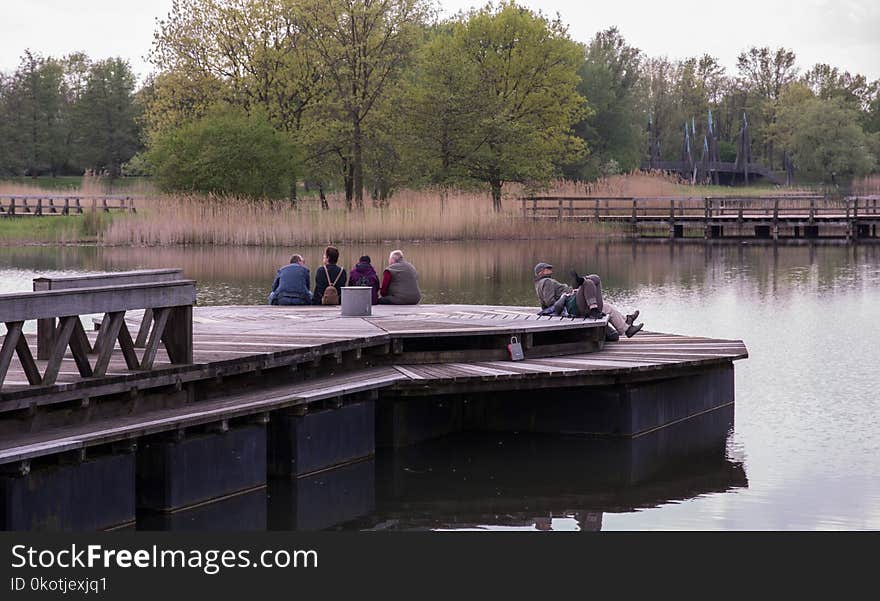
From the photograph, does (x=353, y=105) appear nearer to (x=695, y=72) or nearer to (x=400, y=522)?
(x=400, y=522)

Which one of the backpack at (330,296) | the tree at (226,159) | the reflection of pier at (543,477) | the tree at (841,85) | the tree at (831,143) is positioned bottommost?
the reflection of pier at (543,477)

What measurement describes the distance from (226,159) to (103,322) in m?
40.2

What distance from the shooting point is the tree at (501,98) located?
60156 mm

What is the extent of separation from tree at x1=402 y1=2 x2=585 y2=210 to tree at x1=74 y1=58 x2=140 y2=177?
2530cm

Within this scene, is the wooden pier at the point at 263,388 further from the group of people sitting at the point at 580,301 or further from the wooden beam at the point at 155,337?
the group of people sitting at the point at 580,301

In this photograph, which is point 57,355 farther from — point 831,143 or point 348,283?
point 831,143

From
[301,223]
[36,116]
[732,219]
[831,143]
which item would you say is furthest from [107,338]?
[831,143]

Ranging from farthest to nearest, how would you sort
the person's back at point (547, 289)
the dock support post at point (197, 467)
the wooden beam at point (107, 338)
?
the person's back at point (547, 289) < the dock support post at point (197, 467) < the wooden beam at point (107, 338)

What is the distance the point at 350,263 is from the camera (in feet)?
124

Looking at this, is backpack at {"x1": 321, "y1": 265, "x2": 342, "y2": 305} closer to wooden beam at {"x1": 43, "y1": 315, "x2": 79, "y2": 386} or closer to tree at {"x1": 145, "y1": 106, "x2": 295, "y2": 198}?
wooden beam at {"x1": 43, "y1": 315, "x2": 79, "y2": 386}

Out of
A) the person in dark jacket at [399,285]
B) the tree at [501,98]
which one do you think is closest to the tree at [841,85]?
the tree at [501,98]

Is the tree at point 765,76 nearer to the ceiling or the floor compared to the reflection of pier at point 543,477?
nearer to the ceiling

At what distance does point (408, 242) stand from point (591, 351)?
30739 mm

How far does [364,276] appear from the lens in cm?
1916
